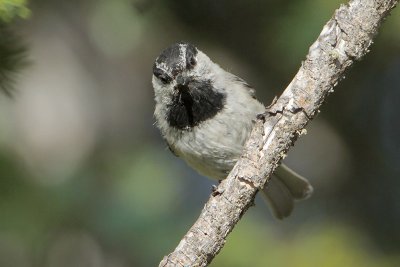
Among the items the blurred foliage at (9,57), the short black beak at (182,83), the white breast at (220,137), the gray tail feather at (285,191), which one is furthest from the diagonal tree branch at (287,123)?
the gray tail feather at (285,191)

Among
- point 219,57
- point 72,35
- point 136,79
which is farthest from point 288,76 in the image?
point 72,35

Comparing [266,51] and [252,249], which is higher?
[266,51]

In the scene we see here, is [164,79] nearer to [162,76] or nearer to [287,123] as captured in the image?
[162,76]

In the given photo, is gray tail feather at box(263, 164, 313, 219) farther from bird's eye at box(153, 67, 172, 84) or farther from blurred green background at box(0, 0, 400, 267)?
bird's eye at box(153, 67, 172, 84)

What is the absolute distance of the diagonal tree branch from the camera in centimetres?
243

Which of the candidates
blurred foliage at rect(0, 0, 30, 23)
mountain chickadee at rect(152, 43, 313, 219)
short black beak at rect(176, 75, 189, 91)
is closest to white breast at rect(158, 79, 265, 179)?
mountain chickadee at rect(152, 43, 313, 219)

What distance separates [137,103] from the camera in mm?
5172

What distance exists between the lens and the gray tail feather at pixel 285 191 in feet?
13.2

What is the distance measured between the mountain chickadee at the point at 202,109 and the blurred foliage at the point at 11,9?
1.49m

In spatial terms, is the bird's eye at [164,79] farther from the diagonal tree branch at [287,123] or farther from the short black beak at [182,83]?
the diagonal tree branch at [287,123]

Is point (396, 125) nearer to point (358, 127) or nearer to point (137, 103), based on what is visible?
point (358, 127)

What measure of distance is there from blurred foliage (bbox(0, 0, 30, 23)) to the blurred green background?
0.39 m

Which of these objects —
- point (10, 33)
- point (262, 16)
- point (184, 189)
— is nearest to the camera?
point (10, 33)

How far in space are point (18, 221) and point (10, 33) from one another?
1.24m
